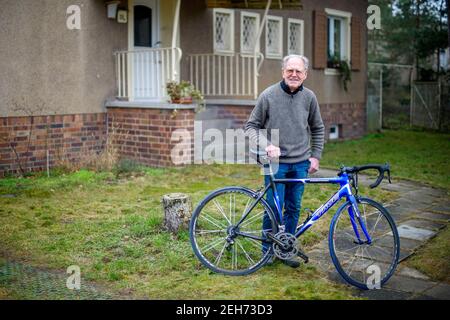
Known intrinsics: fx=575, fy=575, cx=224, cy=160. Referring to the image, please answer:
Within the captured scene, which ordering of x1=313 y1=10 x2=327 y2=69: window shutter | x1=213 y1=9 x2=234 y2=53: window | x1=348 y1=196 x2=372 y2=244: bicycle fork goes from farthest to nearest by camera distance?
x1=313 y1=10 x2=327 y2=69: window shutter
x1=213 y1=9 x2=234 y2=53: window
x1=348 y1=196 x2=372 y2=244: bicycle fork

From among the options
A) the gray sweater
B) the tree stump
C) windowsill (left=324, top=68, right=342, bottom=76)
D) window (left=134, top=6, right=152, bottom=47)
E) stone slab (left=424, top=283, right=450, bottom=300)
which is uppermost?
window (left=134, top=6, right=152, bottom=47)

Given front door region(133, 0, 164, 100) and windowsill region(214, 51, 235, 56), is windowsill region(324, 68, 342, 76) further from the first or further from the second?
front door region(133, 0, 164, 100)

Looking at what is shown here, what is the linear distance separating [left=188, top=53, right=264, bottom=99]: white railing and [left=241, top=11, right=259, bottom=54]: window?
3.43ft

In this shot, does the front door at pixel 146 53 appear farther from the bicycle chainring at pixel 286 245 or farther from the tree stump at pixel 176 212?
the bicycle chainring at pixel 286 245

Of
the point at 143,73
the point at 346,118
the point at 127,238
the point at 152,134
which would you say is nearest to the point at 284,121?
the point at 127,238

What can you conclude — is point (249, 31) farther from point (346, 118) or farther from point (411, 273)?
point (411, 273)

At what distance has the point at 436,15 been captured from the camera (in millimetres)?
22406

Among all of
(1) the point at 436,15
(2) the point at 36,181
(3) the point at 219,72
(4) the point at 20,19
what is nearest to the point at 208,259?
(2) the point at 36,181

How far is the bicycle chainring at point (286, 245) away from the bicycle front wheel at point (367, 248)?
312mm

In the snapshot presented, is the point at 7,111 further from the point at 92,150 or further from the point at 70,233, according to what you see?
the point at 70,233

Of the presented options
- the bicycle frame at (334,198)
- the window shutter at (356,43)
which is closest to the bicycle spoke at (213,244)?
the bicycle frame at (334,198)

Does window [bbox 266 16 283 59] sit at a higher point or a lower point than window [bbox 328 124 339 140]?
higher

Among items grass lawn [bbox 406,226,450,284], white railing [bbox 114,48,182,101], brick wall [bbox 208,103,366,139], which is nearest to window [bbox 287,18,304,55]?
brick wall [bbox 208,103,366,139]

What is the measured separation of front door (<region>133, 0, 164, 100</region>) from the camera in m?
11.2
